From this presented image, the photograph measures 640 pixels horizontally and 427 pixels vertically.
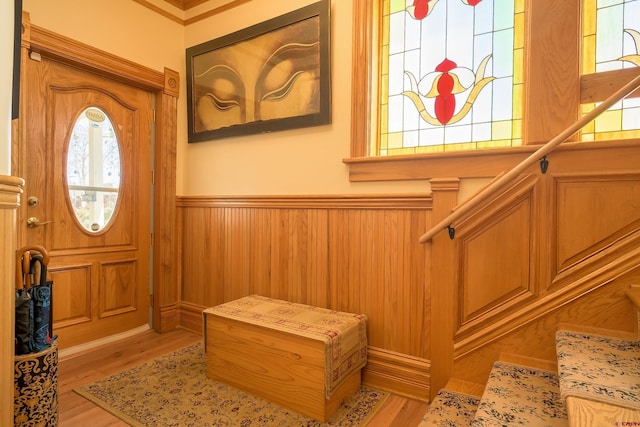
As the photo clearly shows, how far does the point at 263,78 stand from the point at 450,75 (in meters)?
1.32

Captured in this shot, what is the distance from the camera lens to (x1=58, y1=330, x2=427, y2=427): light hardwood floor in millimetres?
1712

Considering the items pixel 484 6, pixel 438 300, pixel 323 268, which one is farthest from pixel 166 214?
pixel 484 6

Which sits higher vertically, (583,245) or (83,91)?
(83,91)

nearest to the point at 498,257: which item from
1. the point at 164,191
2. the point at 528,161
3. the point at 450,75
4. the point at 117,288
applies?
the point at 528,161

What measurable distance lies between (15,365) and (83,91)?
6.36 ft

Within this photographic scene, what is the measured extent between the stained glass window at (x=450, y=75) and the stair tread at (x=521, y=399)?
1.12 m

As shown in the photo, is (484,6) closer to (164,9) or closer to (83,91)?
(164,9)

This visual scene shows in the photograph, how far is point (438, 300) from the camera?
1.84 metres

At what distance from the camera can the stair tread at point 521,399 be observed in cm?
116

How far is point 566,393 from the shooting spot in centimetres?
104

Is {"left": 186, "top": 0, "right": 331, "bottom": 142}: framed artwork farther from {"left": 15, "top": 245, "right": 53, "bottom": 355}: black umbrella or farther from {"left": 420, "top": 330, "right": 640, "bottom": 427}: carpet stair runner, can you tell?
{"left": 420, "top": 330, "right": 640, "bottom": 427}: carpet stair runner

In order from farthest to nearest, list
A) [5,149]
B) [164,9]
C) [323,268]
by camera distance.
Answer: [164,9], [323,268], [5,149]

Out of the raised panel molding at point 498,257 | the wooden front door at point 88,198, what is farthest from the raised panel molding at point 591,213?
the wooden front door at point 88,198

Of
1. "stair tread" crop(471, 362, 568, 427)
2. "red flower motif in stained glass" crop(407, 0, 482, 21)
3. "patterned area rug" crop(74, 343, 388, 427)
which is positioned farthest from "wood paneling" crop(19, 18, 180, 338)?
"stair tread" crop(471, 362, 568, 427)
